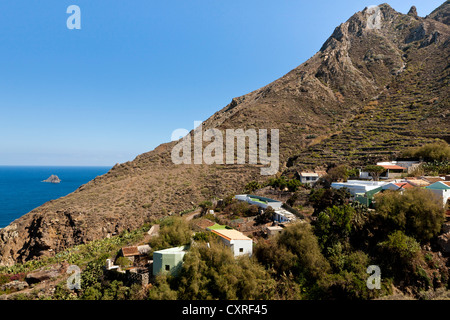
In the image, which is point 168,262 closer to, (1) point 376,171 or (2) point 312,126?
(1) point 376,171

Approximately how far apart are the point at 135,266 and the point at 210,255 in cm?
474

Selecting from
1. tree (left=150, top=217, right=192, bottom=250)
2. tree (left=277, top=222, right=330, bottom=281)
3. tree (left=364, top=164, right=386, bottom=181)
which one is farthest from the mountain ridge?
tree (left=277, top=222, right=330, bottom=281)

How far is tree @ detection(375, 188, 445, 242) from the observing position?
13492 mm

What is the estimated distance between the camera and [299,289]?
1197cm

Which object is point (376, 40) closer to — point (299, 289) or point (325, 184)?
point (325, 184)

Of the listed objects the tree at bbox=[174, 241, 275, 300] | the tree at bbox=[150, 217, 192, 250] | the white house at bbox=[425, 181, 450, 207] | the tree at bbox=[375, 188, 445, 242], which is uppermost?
the white house at bbox=[425, 181, 450, 207]

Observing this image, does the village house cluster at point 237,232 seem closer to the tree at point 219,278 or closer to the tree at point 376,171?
the tree at point 376,171

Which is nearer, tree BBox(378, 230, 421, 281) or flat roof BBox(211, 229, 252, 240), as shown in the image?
tree BBox(378, 230, 421, 281)

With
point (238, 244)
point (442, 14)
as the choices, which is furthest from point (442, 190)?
point (442, 14)

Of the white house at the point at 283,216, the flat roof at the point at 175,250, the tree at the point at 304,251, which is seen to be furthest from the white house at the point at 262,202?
the flat roof at the point at 175,250

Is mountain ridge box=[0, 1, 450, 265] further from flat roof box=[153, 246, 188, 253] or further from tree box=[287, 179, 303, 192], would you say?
flat roof box=[153, 246, 188, 253]

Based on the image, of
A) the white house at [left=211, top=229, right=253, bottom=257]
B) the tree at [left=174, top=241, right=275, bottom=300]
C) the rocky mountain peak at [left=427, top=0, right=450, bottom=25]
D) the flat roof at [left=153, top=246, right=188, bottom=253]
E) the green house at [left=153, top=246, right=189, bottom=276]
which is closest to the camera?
the tree at [left=174, top=241, right=275, bottom=300]

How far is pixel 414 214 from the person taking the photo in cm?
1373

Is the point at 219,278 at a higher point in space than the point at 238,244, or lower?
lower
